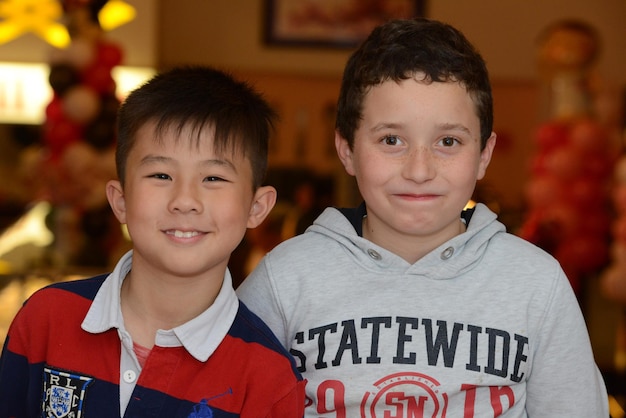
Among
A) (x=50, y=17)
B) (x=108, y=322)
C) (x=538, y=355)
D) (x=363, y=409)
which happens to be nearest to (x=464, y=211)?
(x=538, y=355)

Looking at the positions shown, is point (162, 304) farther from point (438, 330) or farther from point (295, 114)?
point (295, 114)

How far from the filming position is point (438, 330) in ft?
4.27

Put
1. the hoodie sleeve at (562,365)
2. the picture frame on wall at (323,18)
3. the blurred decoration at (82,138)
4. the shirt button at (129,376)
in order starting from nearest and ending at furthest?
1. the shirt button at (129,376)
2. the hoodie sleeve at (562,365)
3. the blurred decoration at (82,138)
4. the picture frame on wall at (323,18)

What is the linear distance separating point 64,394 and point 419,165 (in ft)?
1.92

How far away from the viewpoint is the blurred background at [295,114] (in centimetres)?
368

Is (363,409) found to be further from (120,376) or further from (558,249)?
(558,249)

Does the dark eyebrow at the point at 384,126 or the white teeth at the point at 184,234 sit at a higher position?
the dark eyebrow at the point at 384,126

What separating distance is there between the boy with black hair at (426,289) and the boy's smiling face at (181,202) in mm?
159

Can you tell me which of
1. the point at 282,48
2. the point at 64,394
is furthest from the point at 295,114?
the point at 64,394

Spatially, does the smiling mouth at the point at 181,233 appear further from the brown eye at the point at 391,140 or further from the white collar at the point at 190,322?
the brown eye at the point at 391,140

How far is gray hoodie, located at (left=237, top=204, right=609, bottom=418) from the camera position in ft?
4.24

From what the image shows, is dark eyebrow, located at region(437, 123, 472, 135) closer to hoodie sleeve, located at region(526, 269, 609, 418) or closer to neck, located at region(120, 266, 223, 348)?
hoodie sleeve, located at region(526, 269, 609, 418)

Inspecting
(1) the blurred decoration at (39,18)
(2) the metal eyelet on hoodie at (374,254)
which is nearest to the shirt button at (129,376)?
(2) the metal eyelet on hoodie at (374,254)

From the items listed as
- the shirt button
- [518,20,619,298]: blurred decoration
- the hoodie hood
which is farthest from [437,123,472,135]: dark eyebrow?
[518,20,619,298]: blurred decoration
